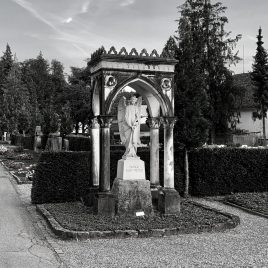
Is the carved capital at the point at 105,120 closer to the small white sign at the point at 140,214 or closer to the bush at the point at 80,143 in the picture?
the small white sign at the point at 140,214

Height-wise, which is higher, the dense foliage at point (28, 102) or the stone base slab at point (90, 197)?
the dense foliage at point (28, 102)

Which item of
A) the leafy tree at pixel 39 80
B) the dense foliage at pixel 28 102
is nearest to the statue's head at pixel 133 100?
the dense foliage at pixel 28 102

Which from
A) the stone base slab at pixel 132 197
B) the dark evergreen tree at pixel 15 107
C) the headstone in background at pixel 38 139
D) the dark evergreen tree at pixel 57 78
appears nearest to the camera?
the stone base slab at pixel 132 197

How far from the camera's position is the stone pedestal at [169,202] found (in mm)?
12031

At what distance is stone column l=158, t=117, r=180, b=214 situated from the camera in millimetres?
12062

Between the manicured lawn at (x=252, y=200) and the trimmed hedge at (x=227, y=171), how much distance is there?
0.89m

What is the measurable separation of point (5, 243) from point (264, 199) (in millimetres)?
9421

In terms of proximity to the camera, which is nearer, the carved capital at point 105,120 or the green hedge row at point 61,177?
the carved capital at point 105,120

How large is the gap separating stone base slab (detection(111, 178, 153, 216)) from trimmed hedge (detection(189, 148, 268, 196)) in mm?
4789

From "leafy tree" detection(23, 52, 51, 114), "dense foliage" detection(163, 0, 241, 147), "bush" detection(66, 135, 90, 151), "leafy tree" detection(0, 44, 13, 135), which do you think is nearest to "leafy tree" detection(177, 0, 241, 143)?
"dense foliage" detection(163, 0, 241, 147)

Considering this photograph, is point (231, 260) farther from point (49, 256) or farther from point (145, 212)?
point (145, 212)

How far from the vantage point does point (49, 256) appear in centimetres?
804

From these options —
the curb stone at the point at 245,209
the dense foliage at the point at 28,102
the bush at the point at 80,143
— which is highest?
the dense foliage at the point at 28,102

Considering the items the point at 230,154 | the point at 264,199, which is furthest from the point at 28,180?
the point at 264,199
